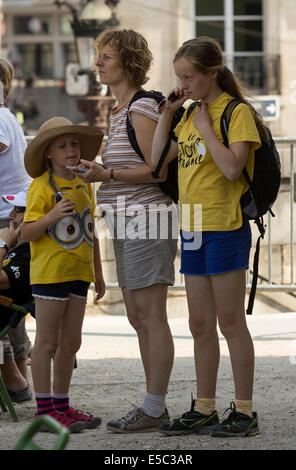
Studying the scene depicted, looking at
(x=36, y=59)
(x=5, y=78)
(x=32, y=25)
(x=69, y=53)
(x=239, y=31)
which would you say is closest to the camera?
(x=5, y=78)

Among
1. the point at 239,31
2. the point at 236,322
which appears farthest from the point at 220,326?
Result: the point at 239,31

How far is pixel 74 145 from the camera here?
4504mm

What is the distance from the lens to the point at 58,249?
14.4 ft

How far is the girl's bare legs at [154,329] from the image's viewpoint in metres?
4.39

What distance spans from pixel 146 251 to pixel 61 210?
1.32ft

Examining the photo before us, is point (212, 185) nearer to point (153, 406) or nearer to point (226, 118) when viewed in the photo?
point (226, 118)

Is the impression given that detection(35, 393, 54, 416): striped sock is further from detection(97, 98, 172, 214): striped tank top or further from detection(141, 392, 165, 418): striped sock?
detection(97, 98, 172, 214): striped tank top

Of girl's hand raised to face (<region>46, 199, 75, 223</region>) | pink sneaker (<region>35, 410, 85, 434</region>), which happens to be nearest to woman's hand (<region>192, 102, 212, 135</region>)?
girl's hand raised to face (<region>46, 199, 75, 223</region>)

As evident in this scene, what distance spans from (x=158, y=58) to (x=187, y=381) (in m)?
12.5

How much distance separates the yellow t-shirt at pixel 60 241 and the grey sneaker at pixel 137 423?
0.62m

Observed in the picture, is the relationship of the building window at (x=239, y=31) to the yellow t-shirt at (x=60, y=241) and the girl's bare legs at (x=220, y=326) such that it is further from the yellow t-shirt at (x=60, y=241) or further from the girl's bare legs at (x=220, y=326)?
the girl's bare legs at (x=220, y=326)

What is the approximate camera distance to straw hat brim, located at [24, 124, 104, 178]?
4.43 metres

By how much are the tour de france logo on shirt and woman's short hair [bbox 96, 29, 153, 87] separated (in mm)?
409
